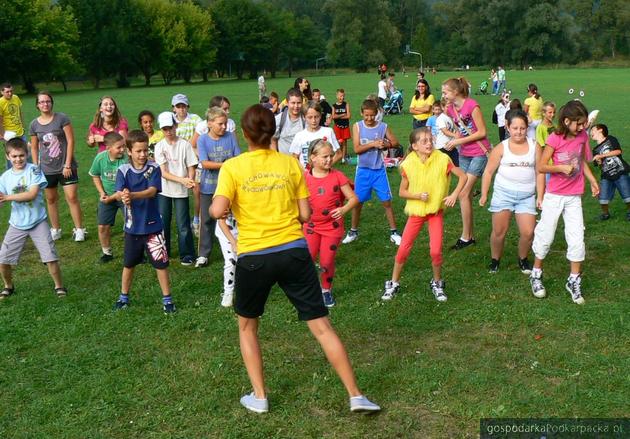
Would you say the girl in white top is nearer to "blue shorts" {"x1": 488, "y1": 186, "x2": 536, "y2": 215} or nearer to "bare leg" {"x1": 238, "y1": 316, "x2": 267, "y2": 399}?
"blue shorts" {"x1": 488, "y1": 186, "x2": 536, "y2": 215}

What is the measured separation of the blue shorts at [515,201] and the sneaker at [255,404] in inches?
143

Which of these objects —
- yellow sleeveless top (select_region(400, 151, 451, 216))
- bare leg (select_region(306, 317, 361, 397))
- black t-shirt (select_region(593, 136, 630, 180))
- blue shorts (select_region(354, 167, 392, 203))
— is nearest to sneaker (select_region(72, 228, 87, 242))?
blue shorts (select_region(354, 167, 392, 203))

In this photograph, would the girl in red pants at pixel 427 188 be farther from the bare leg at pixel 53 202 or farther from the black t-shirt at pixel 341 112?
the black t-shirt at pixel 341 112

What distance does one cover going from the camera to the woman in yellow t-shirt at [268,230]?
13.2 ft

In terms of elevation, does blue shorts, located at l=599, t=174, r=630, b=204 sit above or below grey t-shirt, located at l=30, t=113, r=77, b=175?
below

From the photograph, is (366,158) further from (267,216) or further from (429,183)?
(267,216)

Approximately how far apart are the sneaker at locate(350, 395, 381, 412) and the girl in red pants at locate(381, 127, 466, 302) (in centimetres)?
225

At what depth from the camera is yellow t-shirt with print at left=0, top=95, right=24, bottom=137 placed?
10766mm

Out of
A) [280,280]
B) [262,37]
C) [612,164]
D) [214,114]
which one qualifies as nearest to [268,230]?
[280,280]

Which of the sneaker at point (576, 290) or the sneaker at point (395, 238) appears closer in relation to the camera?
the sneaker at point (576, 290)

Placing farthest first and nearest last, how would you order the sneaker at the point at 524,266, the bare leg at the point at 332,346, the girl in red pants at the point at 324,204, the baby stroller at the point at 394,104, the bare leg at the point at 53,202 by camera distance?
1. the baby stroller at the point at 394,104
2. the bare leg at the point at 53,202
3. the sneaker at the point at 524,266
4. the girl in red pants at the point at 324,204
5. the bare leg at the point at 332,346

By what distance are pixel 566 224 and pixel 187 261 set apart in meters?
4.45

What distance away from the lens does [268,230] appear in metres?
4.05

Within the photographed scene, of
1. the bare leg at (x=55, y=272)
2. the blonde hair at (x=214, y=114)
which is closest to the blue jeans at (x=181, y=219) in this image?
the blonde hair at (x=214, y=114)
